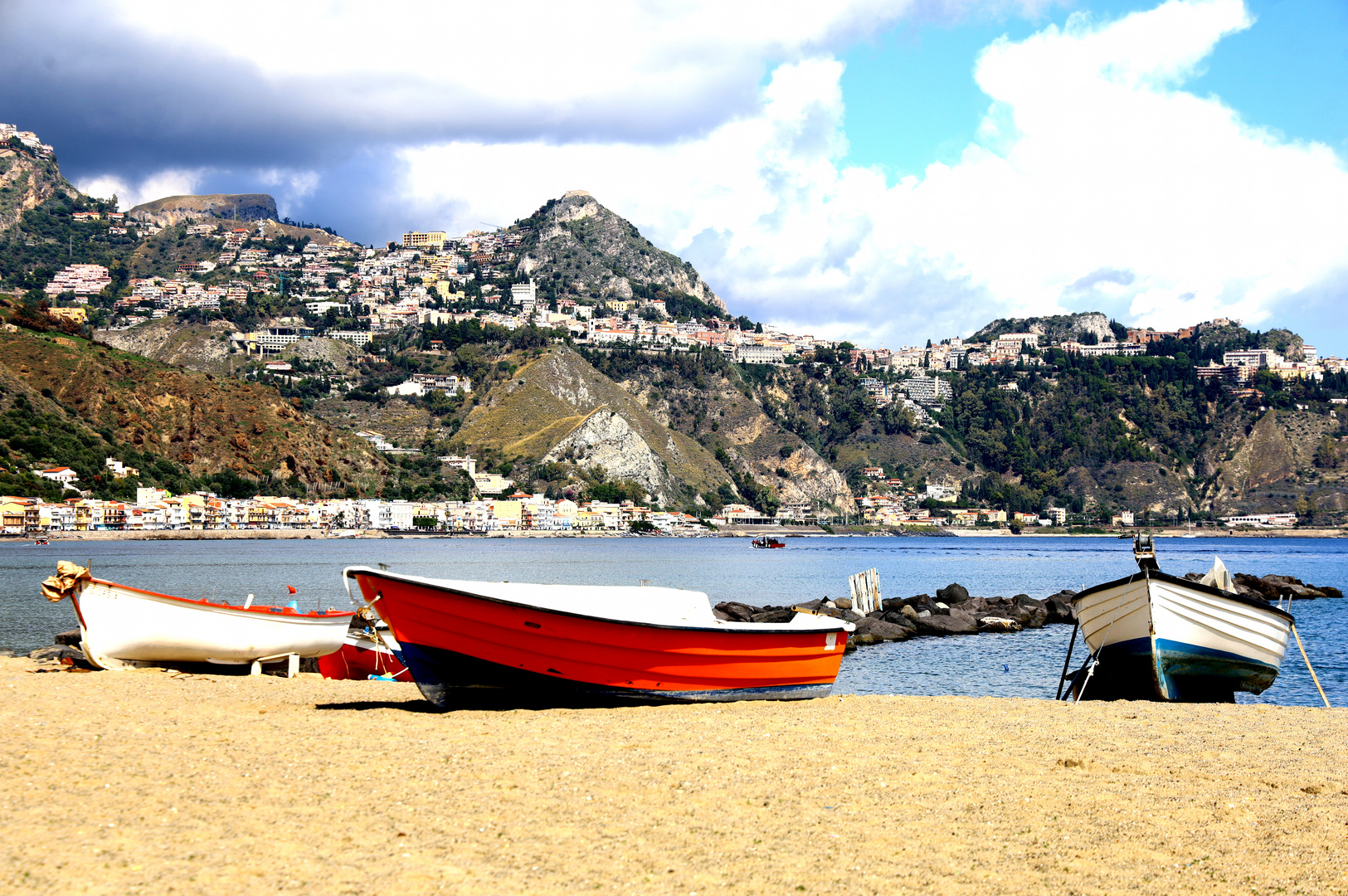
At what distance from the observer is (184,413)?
130000 millimetres

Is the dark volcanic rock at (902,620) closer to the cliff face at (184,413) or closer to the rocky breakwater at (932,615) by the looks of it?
the rocky breakwater at (932,615)

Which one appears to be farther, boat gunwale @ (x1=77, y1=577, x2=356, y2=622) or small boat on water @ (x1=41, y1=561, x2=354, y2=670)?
boat gunwale @ (x1=77, y1=577, x2=356, y2=622)

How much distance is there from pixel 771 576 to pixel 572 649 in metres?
52.5

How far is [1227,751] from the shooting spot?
1101cm

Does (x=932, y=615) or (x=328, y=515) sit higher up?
(x=932, y=615)

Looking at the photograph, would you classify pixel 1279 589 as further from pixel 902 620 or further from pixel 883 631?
pixel 883 631

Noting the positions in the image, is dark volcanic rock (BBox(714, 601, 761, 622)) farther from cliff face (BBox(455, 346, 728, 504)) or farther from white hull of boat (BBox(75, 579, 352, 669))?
cliff face (BBox(455, 346, 728, 504))

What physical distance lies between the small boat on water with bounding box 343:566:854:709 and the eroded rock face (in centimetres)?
15319

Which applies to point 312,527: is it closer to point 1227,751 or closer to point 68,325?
point 68,325

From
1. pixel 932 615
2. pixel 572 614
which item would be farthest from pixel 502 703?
pixel 932 615

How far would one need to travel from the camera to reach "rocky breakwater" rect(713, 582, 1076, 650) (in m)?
28.9

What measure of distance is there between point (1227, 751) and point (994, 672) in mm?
11275

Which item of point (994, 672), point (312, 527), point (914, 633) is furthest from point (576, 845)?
point (312, 527)

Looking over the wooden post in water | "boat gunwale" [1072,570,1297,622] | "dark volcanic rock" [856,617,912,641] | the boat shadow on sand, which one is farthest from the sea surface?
the boat shadow on sand
